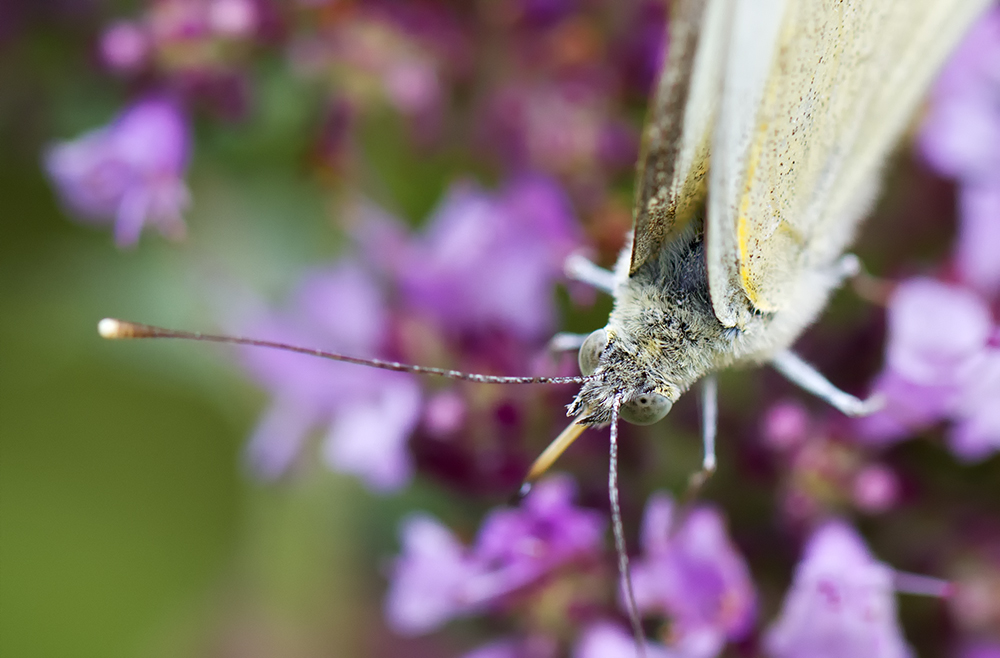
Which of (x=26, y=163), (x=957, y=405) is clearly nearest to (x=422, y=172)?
(x=26, y=163)

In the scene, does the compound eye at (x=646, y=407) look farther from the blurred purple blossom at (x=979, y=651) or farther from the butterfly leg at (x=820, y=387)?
the blurred purple blossom at (x=979, y=651)

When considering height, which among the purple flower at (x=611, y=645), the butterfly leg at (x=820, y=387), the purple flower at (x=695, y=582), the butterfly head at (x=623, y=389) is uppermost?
the butterfly head at (x=623, y=389)

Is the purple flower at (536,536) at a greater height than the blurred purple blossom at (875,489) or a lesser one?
lesser

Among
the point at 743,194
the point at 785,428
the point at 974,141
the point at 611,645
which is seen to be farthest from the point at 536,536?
the point at 974,141

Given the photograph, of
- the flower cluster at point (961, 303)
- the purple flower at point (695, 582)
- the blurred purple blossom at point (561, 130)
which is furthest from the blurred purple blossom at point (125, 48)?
the flower cluster at point (961, 303)

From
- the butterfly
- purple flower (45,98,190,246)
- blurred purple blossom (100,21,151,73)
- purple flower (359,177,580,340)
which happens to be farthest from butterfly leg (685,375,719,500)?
blurred purple blossom (100,21,151,73)

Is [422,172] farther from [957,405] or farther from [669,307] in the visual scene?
[957,405]

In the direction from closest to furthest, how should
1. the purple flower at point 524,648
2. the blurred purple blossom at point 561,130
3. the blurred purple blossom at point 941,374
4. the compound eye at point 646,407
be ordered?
the compound eye at point 646,407 < the blurred purple blossom at point 941,374 < the purple flower at point 524,648 < the blurred purple blossom at point 561,130

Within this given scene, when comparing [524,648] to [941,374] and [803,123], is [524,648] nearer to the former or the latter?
[941,374]
